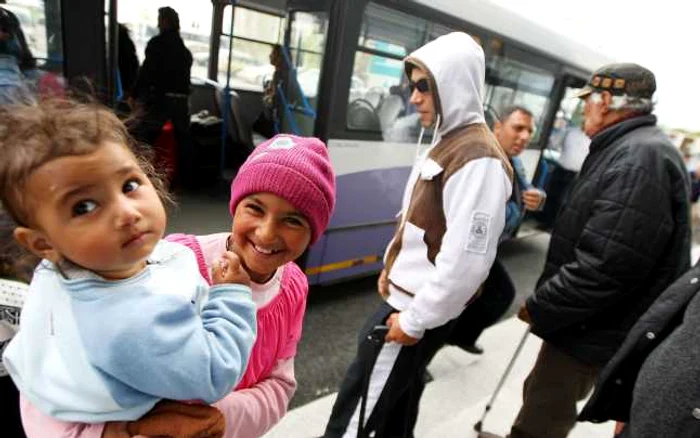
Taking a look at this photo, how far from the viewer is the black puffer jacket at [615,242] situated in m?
1.67

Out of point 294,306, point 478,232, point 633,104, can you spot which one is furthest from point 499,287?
point 294,306

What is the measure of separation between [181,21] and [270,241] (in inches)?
176

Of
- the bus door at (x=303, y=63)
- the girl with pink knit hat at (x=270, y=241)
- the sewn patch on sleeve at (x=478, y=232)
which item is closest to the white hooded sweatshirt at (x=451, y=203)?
the sewn patch on sleeve at (x=478, y=232)

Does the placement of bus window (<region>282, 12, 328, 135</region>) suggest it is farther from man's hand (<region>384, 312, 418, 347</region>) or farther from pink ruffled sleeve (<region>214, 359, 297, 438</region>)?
pink ruffled sleeve (<region>214, 359, 297, 438</region>)

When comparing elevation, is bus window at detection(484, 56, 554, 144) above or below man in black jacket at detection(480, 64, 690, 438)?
above

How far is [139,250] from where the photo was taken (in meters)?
0.71

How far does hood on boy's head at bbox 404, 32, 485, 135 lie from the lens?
1.69 m

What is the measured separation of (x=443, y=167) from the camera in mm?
1659

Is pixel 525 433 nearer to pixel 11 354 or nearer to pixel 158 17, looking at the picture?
pixel 11 354

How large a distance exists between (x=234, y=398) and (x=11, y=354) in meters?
0.43

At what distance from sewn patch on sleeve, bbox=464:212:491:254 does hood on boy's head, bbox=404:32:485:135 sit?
1.36 feet

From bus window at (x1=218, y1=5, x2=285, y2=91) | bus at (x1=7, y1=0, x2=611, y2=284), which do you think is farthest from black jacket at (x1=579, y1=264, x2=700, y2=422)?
bus window at (x1=218, y1=5, x2=285, y2=91)

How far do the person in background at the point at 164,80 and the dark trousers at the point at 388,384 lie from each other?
3202 millimetres

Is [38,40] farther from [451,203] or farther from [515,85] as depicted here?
[515,85]
